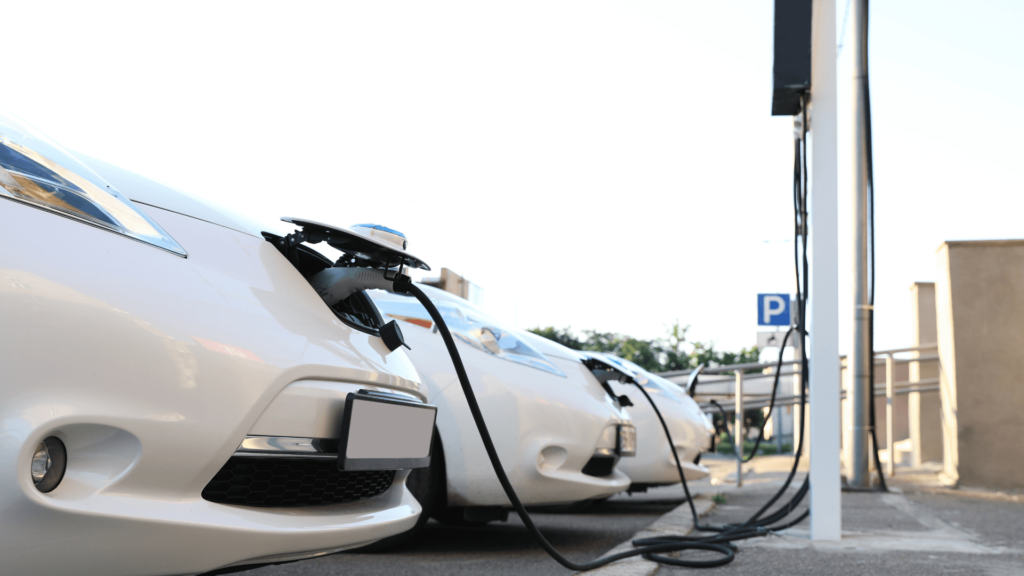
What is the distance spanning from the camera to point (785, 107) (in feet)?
13.4

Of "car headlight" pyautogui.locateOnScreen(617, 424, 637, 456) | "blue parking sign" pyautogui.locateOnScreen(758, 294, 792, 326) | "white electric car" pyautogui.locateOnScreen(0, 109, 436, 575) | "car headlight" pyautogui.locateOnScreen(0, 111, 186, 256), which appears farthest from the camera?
"blue parking sign" pyautogui.locateOnScreen(758, 294, 792, 326)

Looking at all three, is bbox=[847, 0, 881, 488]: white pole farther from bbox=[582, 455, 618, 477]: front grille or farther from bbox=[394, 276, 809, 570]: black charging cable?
bbox=[582, 455, 618, 477]: front grille

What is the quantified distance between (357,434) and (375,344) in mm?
282

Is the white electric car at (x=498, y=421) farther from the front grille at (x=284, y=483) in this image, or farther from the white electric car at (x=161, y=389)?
the white electric car at (x=161, y=389)

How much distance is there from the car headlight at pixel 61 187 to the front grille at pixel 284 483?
44 centimetres

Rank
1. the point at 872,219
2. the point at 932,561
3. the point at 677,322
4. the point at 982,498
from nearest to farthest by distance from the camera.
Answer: the point at 932,561 < the point at 982,498 < the point at 872,219 < the point at 677,322

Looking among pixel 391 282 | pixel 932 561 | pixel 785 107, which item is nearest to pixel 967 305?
pixel 785 107

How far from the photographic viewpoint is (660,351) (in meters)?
36.8

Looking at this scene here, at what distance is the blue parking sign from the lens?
892 cm

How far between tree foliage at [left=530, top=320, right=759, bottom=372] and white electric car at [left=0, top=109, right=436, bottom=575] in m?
32.0

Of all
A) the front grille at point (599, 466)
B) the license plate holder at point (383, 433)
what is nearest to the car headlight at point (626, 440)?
the front grille at point (599, 466)

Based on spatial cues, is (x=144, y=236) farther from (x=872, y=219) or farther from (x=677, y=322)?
(x=677, y=322)

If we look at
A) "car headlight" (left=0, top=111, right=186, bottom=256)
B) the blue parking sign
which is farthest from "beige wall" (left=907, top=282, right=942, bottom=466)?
"car headlight" (left=0, top=111, right=186, bottom=256)

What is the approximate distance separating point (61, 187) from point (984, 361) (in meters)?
7.86
